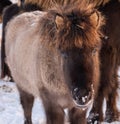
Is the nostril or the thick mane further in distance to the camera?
the thick mane

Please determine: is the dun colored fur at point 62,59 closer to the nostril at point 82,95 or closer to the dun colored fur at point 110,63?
the nostril at point 82,95

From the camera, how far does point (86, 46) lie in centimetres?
353

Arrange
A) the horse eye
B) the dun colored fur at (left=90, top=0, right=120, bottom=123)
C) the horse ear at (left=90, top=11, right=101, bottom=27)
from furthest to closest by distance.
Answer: the dun colored fur at (left=90, top=0, right=120, bottom=123)
the horse ear at (left=90, top=11, right=101, bottom=27)
the horse eye

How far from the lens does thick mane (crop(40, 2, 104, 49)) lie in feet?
11.6

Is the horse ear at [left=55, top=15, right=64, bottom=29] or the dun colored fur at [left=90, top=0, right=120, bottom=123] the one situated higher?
the horse ear at [left=55, top=15, right=64, bottom=29]

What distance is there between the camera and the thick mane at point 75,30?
3531mm

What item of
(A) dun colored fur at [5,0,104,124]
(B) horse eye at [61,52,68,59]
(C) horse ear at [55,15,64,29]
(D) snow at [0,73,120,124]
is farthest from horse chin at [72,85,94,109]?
(D) snow at [0,73,120,124]

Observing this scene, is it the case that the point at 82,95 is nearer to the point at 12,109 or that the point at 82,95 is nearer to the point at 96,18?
the point at 96,18

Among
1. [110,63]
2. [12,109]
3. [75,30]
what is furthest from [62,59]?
[12,109]

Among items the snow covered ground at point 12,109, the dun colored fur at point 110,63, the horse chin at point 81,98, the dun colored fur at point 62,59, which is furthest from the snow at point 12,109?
Result: the horse chin at point 81,98

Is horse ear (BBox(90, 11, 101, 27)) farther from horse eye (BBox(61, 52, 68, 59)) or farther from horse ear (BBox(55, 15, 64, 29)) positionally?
horse eye (BBox(61, 52, 68, 59))

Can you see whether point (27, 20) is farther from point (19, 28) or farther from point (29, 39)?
point (29, 39)

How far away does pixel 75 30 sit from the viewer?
3.55 metres

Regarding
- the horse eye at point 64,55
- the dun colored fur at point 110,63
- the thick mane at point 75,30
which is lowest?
the dun colored fur at point 110,63
